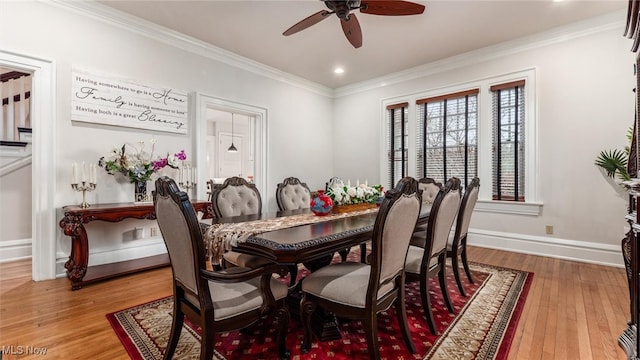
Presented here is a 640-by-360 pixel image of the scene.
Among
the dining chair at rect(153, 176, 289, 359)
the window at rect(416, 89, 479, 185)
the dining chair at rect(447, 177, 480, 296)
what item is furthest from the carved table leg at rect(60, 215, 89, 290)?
the window at rect(416, 89, 479, 185)

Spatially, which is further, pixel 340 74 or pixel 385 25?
pixel 340 74

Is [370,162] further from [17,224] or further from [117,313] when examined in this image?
[17,224]

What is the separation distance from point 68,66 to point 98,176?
1.14 m

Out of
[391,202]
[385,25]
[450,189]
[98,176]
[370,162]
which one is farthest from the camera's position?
[370,162]

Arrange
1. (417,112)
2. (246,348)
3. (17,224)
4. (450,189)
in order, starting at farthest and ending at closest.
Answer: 1. (417,112)
2. (17,224)
3. (450,189)
4. (246,348)

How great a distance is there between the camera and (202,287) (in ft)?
4.52

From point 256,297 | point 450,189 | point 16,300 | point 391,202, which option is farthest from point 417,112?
point 16,300

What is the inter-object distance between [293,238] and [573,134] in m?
3.90

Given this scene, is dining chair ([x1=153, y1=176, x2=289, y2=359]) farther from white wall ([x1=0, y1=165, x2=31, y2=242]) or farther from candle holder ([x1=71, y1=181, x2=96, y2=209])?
Answer: white wall ([x1=0, y1=165, x2=31, y2=242])

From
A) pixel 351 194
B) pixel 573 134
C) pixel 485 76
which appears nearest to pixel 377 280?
pixel 351 194

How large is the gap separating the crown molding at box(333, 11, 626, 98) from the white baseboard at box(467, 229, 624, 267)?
8.08ft

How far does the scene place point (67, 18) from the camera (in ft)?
9.79

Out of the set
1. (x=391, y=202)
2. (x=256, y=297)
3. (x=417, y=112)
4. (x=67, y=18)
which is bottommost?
(x=256, y=297)

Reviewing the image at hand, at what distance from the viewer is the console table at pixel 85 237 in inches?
104
